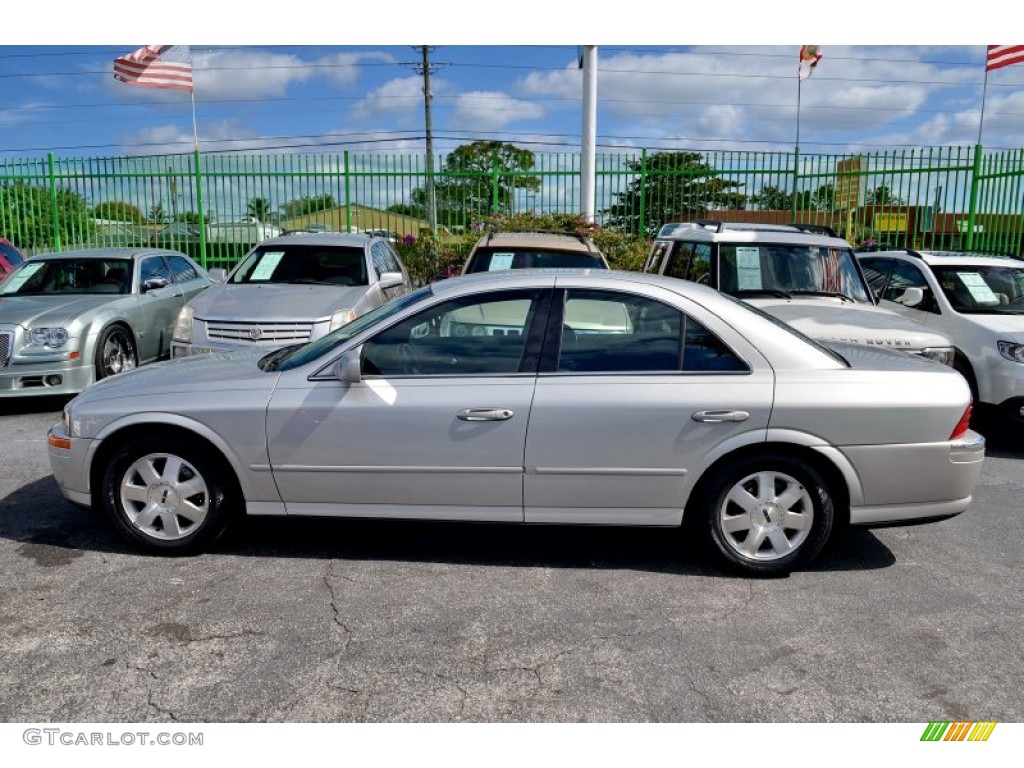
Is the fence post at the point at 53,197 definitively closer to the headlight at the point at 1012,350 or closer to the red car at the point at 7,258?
the red car at the point at 7,258

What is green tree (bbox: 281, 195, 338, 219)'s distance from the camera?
15.9 m

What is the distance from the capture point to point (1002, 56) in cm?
1316

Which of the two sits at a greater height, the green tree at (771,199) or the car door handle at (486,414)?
the green tree at (771,199)

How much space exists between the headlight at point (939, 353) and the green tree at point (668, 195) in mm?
8929

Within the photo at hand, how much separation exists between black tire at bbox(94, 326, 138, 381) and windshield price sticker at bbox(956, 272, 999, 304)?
7959mm

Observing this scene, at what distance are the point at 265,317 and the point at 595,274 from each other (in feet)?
13.5

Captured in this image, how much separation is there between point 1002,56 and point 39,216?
1703 cm

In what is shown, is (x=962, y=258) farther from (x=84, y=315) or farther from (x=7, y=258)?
(x=7, y=258)

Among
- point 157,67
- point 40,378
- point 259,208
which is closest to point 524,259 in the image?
point 40,378

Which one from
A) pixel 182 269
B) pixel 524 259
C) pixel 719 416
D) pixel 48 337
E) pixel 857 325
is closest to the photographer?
pixel 719 416

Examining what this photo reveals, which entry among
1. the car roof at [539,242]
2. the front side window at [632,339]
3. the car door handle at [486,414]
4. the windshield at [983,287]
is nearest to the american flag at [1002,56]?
the windshield at [983,287]

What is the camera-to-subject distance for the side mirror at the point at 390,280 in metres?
9.05

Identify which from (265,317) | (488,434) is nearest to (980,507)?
(488,434)

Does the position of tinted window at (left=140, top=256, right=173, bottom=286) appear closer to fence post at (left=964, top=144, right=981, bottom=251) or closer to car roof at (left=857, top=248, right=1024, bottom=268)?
car roof at (left=857, top=248, right=1024, bottom=268)
